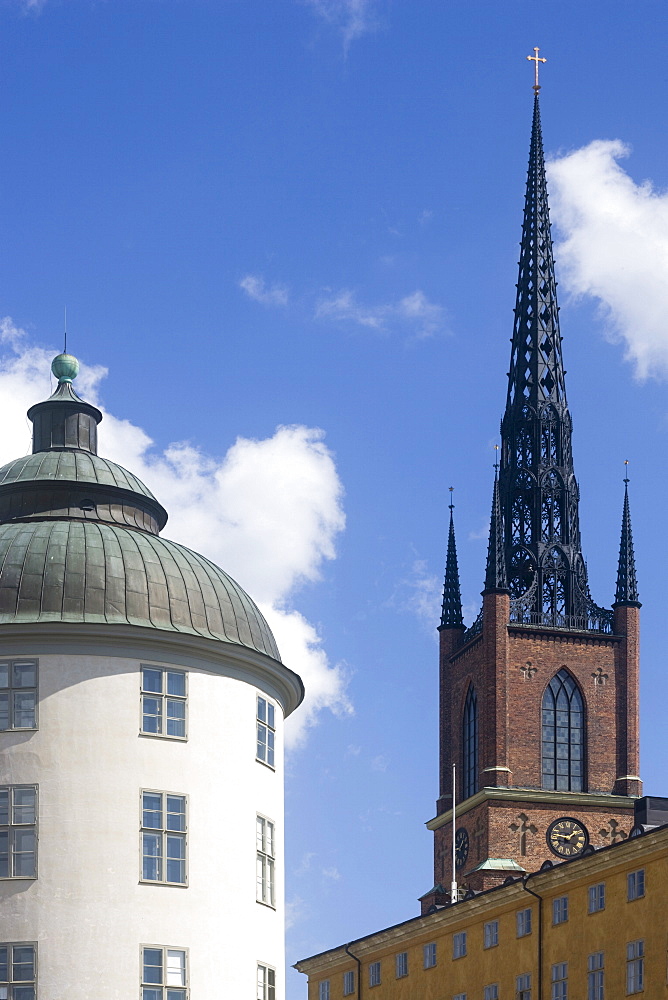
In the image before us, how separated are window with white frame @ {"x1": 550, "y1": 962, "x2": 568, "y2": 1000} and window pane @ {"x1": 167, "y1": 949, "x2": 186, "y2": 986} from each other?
29043 mm

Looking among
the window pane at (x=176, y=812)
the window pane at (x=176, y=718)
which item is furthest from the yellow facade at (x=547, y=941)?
the window pane at (x=176, y=718)

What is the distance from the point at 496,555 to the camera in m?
148

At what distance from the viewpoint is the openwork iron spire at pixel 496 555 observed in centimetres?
14650

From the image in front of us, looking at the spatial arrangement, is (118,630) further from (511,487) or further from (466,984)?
(511,487)

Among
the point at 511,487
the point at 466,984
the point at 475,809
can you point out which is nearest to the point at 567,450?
the point at 511,487

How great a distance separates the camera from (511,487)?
15800 cm

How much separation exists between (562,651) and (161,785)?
88446mm

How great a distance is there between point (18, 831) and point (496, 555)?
302ft

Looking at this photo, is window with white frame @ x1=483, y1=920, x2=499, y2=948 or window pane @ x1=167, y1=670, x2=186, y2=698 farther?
window with white frame @ x1=483, y1=920, x2=499, y2=948

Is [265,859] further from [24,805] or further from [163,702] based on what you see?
[24,805]

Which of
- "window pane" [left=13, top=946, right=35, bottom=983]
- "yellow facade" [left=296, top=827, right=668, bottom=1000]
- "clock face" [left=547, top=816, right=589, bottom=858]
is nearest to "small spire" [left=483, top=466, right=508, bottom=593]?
"clock face" [left=547, top=816, right=589, bottom=858]

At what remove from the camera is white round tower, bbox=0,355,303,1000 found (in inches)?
2270

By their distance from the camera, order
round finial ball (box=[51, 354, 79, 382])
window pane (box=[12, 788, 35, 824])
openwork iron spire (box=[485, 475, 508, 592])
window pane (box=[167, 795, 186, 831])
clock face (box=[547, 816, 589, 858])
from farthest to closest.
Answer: openwork iron spire (box=[485, 475, 508, 592])
clock face (box=[547, 816, 589, 858])
round finial ball (box=[51, 354, 79, 382])
window pane (box=[167, 795, 186, 831])
window pane (box=[12, 788, 35, 824])

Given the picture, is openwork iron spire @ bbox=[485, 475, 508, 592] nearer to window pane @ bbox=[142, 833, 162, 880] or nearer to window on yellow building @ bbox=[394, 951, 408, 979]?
window on yellow building @ bbox=[394, 951, 408, 979]
